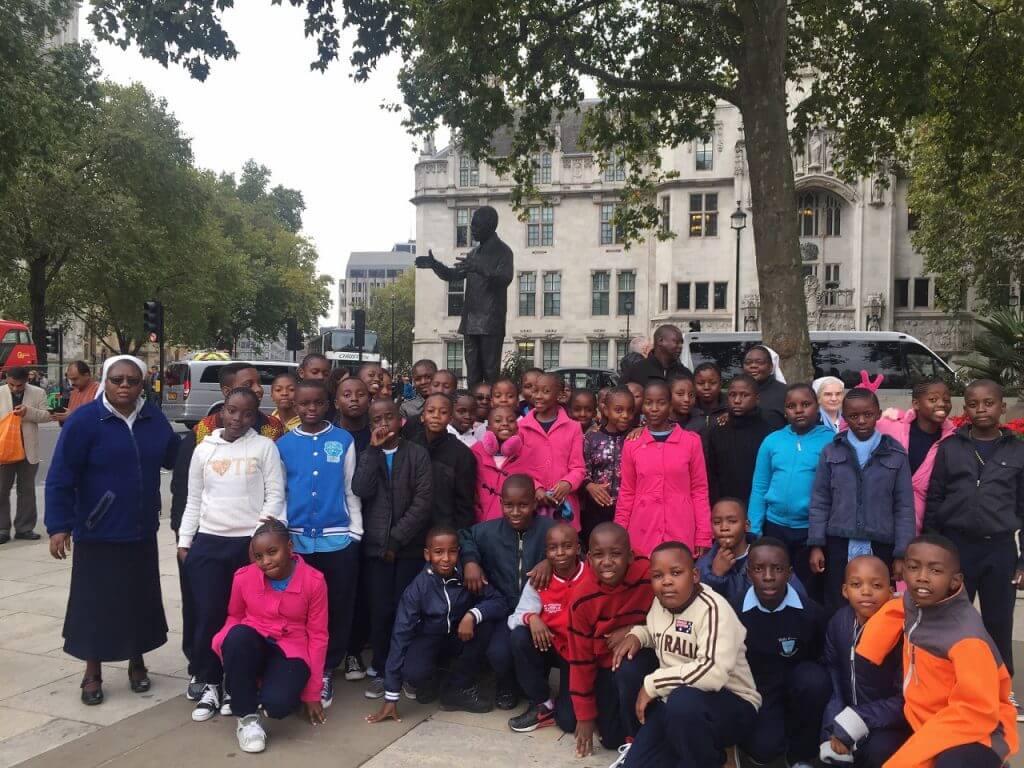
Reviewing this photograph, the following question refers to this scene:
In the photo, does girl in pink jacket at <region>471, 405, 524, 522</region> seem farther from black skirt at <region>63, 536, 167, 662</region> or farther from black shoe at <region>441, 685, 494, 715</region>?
black skirt at <region>63, 536, 167, 662</region>

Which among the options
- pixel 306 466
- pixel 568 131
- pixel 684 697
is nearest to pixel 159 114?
pixel 568 131

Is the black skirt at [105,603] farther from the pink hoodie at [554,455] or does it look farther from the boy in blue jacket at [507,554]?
the pink hoodie at [554,455]

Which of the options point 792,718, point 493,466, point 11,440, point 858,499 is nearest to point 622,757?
point 792,718

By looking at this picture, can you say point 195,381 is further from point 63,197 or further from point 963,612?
point 963,612

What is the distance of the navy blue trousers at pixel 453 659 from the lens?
4723 millimetres

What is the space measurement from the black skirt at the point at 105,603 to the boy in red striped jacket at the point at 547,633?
220 centimetres

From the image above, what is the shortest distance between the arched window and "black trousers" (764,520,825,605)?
3765cm

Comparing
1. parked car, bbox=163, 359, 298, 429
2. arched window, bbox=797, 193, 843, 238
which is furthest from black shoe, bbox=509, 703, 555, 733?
arched window, bbox=797, 193, 843, 238

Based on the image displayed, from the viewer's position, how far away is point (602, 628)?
14.1 feet

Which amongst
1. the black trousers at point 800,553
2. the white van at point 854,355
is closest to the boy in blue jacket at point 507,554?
the black trousers at point 800,553

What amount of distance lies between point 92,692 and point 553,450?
3.02m

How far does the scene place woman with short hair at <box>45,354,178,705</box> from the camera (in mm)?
4750

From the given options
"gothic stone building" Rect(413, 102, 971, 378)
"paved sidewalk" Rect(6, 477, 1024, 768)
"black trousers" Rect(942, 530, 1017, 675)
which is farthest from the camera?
"gothic stone building" Rect(413, 102, 971, 378)

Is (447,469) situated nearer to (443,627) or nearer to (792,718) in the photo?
(443,627)
